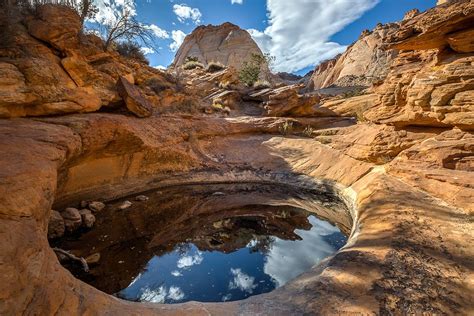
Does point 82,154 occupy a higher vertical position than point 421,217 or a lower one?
lower

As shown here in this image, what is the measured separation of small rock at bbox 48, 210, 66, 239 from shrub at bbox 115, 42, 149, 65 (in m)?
9.39

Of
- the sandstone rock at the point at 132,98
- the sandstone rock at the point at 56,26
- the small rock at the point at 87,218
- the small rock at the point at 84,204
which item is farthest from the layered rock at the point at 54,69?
the small rock at the point at 87,218

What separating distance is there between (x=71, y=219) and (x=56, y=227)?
0.46m

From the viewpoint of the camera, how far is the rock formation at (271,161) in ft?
9.52

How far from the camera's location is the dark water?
466 cm

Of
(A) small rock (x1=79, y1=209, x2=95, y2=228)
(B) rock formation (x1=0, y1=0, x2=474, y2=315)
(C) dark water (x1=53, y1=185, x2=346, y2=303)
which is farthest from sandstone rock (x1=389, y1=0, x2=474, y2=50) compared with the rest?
(A) small rock (x1=79, y1=209, x2=95, y2=228)

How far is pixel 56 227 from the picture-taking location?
226 inches

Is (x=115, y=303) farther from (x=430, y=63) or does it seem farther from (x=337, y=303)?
(x=430, y=63)

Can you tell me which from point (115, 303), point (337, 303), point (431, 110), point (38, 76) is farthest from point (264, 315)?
point (38, 76)

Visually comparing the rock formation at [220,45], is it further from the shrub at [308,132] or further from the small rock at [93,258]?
the small rock at [93,258]

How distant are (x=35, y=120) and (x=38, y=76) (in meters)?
1.34

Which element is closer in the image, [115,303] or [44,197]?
[115,303]

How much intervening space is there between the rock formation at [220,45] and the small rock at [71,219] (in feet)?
129

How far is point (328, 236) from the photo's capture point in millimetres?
6500
